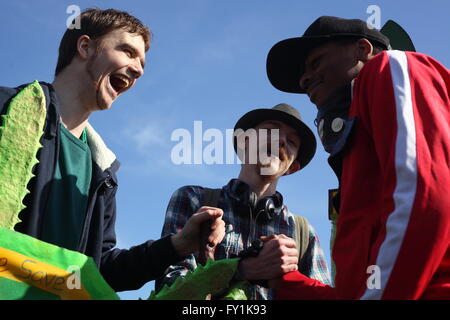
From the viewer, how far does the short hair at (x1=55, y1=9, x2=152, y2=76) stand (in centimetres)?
370

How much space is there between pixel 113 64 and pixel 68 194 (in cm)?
94

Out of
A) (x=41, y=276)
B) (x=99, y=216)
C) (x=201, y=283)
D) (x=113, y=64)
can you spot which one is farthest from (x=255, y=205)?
(x=41, y=276)

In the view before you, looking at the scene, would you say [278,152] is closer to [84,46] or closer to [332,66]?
[332,66]

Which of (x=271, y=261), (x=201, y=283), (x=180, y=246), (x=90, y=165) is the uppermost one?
(x=90, y=165)

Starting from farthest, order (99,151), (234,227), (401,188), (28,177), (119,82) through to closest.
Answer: (234,227), (119,82), (99,151), (28,177), (401,188)

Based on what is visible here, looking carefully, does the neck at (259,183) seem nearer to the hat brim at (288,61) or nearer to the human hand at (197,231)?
the hat brim at (288,61)

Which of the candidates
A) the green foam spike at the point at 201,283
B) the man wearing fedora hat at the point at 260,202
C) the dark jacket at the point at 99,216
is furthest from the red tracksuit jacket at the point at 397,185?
the dark jacket at the point at 99,216

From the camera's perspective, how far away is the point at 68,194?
318 centimetres

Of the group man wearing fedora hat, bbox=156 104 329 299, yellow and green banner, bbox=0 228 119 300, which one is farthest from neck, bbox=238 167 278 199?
yellow and green banner, bbox=0 228 119 300

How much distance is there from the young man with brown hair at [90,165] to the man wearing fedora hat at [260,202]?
283mm

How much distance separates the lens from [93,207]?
3326mm
